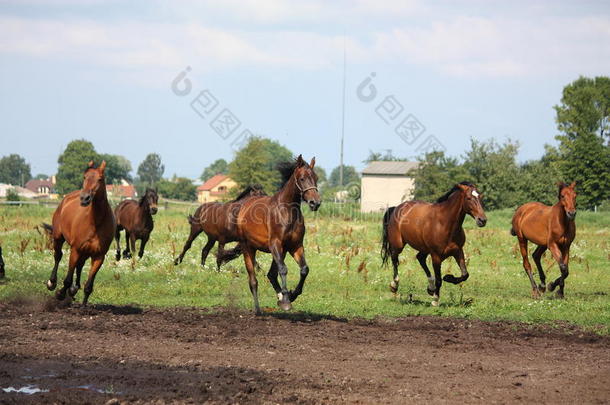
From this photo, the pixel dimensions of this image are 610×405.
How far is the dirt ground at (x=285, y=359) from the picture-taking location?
25.6 ft

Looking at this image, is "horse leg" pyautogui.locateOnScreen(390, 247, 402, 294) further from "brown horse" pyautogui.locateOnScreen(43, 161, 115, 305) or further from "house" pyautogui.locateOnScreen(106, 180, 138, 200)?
"house" pyautogui.locateOnScreen(106, 180, 138, 200)

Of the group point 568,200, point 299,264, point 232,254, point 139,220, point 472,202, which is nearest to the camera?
point 299,264

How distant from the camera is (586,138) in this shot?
243 feet

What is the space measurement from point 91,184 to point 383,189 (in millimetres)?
83096

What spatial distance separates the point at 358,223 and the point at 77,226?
998 inches

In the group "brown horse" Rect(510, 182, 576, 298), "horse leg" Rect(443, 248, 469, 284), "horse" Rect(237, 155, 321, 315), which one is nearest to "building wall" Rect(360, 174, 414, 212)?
"brown horse" Rect(510, 182, 576, 298)

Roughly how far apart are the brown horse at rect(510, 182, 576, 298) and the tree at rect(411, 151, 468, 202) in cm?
4538

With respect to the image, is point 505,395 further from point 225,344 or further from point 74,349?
point 74,349

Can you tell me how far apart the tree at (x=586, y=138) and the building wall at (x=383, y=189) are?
63.6 feet

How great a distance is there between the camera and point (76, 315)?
12.8 m

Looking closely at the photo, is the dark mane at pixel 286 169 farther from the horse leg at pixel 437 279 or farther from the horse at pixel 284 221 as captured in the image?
the horse leg at pixel 437 279

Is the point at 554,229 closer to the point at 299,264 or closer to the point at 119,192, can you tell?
the point at 299,264

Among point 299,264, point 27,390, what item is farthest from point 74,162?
point 27,390

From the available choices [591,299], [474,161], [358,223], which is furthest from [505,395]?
[474,161]
